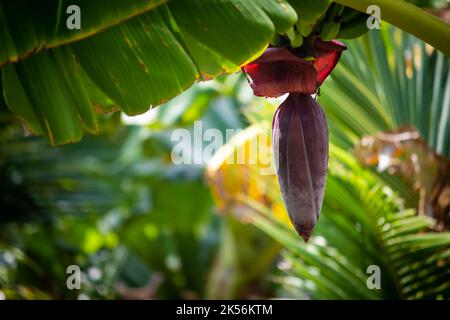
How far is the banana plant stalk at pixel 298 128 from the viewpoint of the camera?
88 cm

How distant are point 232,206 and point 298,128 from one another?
123 centimetres

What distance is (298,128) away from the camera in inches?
35.6

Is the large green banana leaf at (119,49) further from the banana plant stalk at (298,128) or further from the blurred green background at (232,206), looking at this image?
the blurred green background at (232,206)

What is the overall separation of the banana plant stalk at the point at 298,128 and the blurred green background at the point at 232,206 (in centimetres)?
59

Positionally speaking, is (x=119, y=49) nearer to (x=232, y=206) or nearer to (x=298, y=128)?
(x=298, y=128)

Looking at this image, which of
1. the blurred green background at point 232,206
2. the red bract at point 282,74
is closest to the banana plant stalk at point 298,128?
the red bract at point 282,74

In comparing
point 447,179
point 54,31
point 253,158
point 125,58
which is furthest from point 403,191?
point 54,31

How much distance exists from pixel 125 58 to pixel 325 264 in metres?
0.75

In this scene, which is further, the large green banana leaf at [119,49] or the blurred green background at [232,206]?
the blurred green background at [232,206]

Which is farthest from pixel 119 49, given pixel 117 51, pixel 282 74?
pixel 282 74

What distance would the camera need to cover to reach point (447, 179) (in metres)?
1.49

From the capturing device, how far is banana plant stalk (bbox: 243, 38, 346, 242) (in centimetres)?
88
